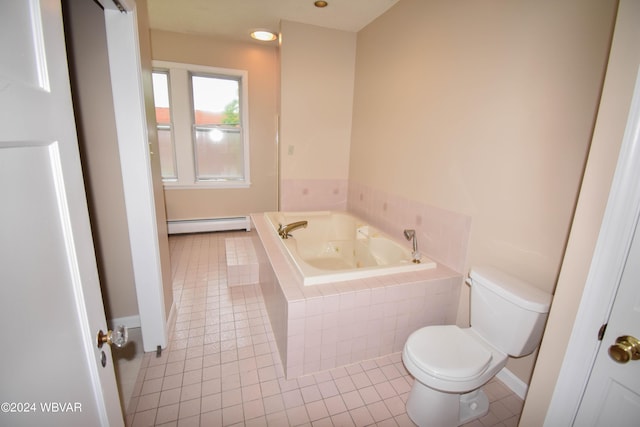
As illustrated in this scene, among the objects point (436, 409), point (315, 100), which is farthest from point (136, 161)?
point (315, 100)

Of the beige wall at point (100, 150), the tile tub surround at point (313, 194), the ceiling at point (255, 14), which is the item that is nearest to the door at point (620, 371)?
the beige wall at point (100, 150)

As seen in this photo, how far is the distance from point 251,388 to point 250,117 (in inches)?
133

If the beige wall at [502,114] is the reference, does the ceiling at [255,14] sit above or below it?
above

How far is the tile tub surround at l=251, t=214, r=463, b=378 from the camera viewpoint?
164cm

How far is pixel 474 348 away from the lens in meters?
1.46

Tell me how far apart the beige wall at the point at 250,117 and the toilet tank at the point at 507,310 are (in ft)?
10.8

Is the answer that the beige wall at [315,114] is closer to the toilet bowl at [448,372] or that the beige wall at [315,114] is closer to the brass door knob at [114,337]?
the toilet bowl at [448,372]

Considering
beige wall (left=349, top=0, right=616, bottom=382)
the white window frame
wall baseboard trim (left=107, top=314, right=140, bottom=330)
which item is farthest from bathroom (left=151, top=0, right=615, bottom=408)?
wall baseboard trim (left=107, top=314, right=140, bottom=330)

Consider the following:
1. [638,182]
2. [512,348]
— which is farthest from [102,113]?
[512,348]

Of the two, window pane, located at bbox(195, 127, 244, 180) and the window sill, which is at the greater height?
window pane, located at bbox(195, 127, 244, 180)

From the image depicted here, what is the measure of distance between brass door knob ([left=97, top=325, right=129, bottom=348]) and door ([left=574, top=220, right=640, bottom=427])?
137cm

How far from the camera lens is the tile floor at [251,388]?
1.48m

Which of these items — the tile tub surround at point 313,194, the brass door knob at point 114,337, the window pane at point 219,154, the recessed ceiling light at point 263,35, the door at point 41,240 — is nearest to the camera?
the door at point 41,240

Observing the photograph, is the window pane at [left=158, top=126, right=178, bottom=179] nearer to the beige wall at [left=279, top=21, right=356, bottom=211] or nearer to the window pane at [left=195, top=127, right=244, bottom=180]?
the window pane at [left=195, top=127, right=244, bottom=180]
